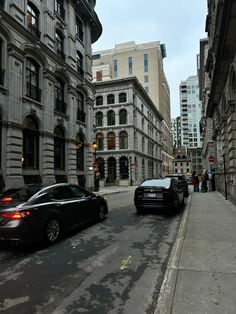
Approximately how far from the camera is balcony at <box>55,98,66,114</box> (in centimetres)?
2302

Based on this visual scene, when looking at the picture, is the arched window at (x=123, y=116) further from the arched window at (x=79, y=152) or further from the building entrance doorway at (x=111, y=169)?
the arched window at (x=79, y=152)

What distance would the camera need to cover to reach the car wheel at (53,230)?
22.0 ft

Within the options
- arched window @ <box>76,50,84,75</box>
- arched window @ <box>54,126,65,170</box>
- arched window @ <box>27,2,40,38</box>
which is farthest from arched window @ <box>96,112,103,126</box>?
arched window @ <box>27,2,40,38</box>

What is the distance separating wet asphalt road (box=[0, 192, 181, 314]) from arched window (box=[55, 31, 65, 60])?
1964cm

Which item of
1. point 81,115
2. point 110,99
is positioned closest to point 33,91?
point 81,115

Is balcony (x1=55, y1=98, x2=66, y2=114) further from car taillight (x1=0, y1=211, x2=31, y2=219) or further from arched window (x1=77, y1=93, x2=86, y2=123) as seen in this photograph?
car taillight (x1=0, y1=211, x2=31, y2=219)

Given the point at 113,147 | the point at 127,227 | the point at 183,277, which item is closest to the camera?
the point at 183,277

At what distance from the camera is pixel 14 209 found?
6.18 metres

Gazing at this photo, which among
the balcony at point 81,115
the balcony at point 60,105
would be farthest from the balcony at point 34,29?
the balcony at point 81,115

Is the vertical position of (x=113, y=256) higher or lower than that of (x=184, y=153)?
lower

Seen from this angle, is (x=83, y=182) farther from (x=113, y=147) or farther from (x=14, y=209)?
(x=113, y=147)

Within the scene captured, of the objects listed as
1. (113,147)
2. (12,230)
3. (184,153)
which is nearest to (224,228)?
(12,230)

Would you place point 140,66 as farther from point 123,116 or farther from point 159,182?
Answer: point 159,182

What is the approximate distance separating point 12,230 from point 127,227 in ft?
13.2
